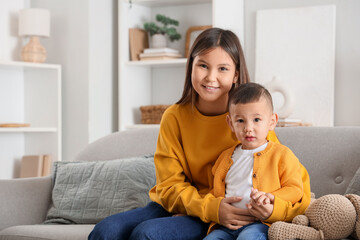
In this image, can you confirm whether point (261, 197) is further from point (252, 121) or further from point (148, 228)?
point (148, 228)

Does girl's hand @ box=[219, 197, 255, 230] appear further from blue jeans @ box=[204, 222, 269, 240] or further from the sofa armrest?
the sofa armrest

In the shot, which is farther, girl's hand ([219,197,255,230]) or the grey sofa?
the grey sofa

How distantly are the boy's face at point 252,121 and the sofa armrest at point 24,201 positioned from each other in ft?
3.72

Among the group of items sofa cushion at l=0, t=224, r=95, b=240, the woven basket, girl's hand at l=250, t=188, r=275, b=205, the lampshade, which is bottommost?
sofa cushion at l=0, t=224, r=95, b=240

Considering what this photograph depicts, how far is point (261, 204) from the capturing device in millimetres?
1644

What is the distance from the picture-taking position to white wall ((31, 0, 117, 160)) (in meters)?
3.93

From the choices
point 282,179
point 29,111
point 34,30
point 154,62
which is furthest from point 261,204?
point 29,111

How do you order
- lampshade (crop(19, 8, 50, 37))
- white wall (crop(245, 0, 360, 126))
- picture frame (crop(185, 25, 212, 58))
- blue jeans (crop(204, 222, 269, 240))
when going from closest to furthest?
blue jeans (crop(204, 222, 269, 240)) < white wall (crop(245, 0, 360, 126)) < lampshade (crop(19, 8, 50, 37)) < picture frame (crop(185, 25, 212, 58))

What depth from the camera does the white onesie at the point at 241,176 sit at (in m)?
1.75

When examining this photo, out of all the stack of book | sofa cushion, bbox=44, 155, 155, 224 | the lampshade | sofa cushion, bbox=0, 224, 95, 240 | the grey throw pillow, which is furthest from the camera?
the stack of book

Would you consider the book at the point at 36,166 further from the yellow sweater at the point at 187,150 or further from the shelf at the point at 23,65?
the yellow sweater at the point at 187,150

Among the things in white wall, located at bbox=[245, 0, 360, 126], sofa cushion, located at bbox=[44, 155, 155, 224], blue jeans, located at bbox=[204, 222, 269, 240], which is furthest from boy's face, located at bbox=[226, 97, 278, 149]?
white wall, located at bbox=[245, 0, 360, 126]

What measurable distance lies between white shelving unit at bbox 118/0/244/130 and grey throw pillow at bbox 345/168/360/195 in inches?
74.5

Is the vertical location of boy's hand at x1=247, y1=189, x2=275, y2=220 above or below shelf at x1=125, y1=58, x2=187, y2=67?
below
